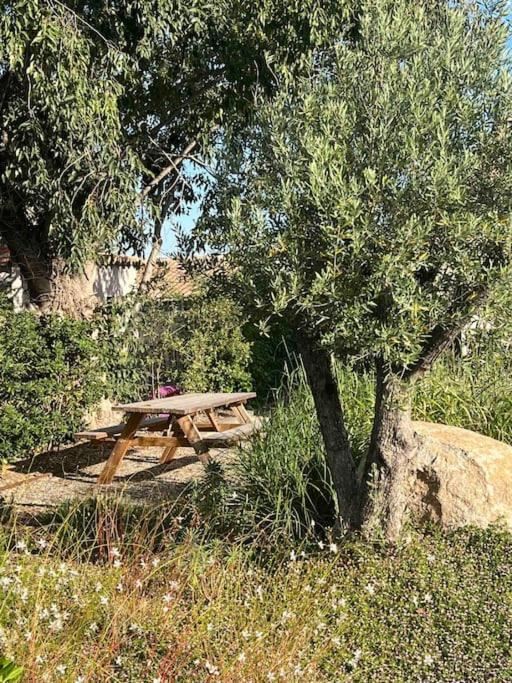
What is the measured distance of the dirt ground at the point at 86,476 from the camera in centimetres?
624

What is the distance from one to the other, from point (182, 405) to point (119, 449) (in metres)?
0.74

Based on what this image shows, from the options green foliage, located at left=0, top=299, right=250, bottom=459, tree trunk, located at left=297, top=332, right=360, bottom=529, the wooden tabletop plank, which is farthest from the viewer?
green foliage, located at left=0, top=299, right=250, bottom=459

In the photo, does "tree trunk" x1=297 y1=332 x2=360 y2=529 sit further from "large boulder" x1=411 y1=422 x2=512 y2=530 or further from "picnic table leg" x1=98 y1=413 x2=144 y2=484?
"picnic table leg" x1=98 y1=413 x2=144 y2=484

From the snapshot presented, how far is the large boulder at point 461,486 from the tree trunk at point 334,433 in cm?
61

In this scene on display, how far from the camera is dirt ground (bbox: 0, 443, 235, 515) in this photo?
246 inches

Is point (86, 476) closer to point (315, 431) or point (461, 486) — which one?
point (315, 431)

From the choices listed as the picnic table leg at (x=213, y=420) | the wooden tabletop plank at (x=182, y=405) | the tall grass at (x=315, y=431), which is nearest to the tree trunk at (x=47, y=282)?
the wooden tabletop plank at (x=182, y=405)

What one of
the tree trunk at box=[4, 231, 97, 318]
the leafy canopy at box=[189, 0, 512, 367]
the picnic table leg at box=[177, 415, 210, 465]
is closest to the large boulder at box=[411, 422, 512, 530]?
the leafy canopy at box=[189, 0, 512, 367]

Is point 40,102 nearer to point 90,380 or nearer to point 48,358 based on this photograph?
point 48,358

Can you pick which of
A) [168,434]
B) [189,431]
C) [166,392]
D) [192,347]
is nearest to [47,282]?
[166,392]

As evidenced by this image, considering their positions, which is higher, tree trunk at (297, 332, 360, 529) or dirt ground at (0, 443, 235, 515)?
tree trunk at (297, 332, 360, 529)

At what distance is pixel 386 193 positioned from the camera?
334cm

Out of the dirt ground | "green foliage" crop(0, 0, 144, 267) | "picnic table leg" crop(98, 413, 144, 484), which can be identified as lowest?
the dirt ground

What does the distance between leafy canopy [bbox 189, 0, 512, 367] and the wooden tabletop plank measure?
2944mm
